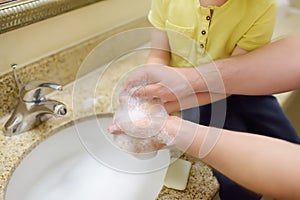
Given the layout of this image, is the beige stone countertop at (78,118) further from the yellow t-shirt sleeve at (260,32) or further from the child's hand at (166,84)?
the yellow t-shirt sleeve at (260,32)

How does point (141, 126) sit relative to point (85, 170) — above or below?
above

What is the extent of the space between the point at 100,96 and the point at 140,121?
236 millimetres

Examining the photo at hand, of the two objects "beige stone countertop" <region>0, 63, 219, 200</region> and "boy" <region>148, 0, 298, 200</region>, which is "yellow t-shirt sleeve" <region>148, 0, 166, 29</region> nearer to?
"boy" <region>148, 0, 298, 200</region>

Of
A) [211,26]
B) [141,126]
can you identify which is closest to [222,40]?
[211,26]

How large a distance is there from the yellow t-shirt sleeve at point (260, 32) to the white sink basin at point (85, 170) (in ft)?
0.98

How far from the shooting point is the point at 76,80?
0.88 metres

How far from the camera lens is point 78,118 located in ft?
2.65

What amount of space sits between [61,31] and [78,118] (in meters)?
0.23

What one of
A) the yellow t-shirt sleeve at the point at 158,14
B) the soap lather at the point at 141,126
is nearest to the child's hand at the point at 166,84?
the soap lather at the point at 141,126

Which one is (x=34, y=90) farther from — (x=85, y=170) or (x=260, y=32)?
(x=260, y=32)

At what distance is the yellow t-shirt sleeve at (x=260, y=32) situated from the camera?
2.25ft

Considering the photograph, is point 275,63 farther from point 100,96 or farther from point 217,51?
point 100,96

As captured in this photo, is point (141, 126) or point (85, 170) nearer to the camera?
point (141, 126)

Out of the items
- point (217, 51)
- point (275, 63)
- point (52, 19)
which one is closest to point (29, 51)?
point (52, 19)
